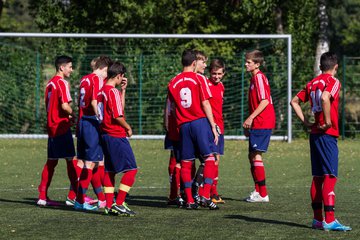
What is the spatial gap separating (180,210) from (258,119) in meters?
2.06

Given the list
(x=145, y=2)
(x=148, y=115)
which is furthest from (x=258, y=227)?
(x=145, y=2)

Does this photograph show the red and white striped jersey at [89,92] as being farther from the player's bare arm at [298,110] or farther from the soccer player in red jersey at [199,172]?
the player's bare arm at [298,110]

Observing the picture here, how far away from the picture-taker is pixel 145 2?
107ft

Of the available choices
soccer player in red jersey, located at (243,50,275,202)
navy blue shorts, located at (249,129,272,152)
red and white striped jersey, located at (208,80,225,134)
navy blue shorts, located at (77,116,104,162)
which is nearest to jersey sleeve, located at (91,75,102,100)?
navy blue shorts, located at (77,116,104,162)

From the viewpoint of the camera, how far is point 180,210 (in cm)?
1254

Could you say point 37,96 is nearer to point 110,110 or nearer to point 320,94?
point 110,110

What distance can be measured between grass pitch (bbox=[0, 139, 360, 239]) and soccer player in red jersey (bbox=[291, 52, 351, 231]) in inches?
9.2

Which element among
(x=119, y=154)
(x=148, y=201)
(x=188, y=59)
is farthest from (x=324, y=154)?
(x=148, y=201)

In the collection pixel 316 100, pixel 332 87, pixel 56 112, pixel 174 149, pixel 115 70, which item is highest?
pixel 115 70

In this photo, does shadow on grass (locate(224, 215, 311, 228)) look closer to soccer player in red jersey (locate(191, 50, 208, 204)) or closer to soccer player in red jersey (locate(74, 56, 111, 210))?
soccer player in red jersey (locate(191, 50, 208, 204))

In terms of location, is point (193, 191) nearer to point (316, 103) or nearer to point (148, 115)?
point (316, 103)

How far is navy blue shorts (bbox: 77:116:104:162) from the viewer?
12.6 metres

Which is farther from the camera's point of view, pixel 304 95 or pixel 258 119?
pixel 258 119

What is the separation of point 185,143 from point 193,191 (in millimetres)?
1263
